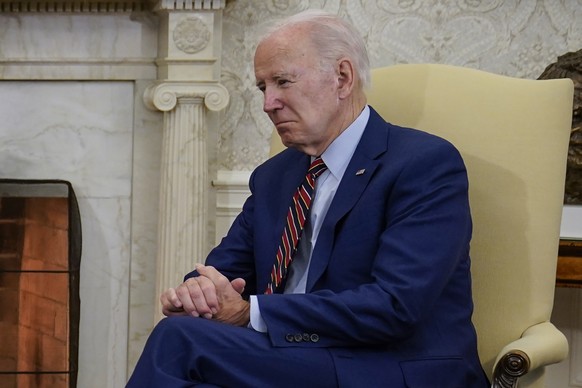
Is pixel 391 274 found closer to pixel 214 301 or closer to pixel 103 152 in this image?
pixel 214 301

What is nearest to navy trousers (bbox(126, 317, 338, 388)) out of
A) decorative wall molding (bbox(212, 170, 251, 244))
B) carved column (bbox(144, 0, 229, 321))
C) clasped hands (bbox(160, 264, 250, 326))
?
clasped hands (bbox(160, 264, 250, 326))

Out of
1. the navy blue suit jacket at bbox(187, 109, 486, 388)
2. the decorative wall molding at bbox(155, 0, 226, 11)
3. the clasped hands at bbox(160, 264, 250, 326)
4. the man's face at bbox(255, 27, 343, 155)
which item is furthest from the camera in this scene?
the decorative wall molding at bbox(155, 0, 226, 11)

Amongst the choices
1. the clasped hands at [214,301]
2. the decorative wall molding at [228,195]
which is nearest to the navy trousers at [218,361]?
the clasped hands at [214,301]

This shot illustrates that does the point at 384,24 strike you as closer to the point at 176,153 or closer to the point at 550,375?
the point at 176,153

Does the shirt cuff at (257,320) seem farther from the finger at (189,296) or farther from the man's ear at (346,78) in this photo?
the man's ear at (346,78)

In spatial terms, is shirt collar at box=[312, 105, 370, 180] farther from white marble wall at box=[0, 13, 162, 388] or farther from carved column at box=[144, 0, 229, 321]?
white marble wall at box=[0, 13, 162, 388]

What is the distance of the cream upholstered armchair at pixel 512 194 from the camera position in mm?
2328

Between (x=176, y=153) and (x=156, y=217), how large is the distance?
A: 27 centimetres

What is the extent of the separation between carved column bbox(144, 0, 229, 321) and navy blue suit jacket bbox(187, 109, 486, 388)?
1.11 metres

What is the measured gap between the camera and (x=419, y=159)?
214 centimetres

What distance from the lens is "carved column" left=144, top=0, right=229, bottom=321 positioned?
135 inches

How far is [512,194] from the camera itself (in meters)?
2.36

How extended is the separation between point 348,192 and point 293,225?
16cm

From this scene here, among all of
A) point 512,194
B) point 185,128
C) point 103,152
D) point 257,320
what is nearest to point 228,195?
point 185,128
